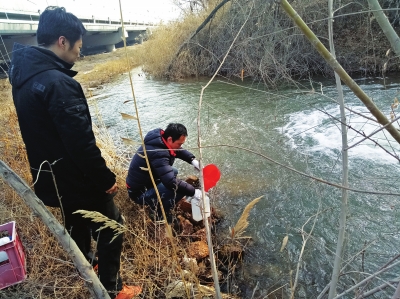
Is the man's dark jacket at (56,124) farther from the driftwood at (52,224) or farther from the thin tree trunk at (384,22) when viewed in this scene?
the thin tree trunk at (384,22)

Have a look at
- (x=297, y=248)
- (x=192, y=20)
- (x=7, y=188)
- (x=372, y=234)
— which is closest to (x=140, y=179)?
(x=7, y=188)

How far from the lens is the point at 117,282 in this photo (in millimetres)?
2154

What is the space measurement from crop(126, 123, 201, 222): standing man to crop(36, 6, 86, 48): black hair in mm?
1308

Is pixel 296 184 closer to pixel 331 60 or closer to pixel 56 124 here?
pixel 56 124

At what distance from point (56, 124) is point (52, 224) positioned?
62 cm

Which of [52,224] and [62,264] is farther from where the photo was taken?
[62,264]

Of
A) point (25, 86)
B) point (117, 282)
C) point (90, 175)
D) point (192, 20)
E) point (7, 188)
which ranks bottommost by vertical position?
point (117, 282)

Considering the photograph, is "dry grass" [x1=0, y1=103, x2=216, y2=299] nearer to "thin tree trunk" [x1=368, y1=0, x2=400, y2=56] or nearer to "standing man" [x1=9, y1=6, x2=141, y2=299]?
"standing man" [x1=9, y1=6, x2=141, y2=299]

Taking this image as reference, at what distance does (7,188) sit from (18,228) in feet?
2.22

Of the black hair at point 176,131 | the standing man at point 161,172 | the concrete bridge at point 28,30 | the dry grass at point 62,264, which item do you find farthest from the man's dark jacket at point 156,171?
the concrete bridge at point 28,30

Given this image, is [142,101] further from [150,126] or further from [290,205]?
[290,205]

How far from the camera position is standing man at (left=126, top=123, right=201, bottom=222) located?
9.96ft

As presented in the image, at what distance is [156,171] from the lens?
121 inches

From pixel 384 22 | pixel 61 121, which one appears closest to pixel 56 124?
pixel 61 121
